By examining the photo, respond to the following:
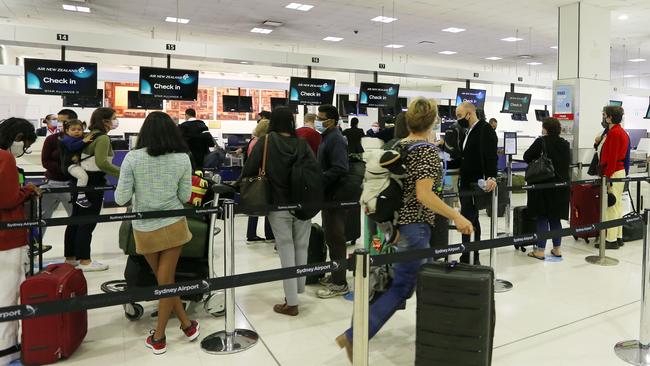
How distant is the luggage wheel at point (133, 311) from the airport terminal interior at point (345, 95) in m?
0.02

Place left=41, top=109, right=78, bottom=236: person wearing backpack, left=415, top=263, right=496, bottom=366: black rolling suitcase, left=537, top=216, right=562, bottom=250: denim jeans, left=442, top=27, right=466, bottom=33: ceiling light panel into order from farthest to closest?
1. left=442, top=27, right=466, bottom=33: ceiling light panel
2. left=537, top=216, right=562, bottom=250: denim jeans
3. left=41, top=109, right=78, bottom=236: person wearing backpack
4. left=415, top=263, right=496, bottom=366: black rolling suitcase

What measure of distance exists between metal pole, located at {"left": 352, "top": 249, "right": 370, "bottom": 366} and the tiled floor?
623 millimetres

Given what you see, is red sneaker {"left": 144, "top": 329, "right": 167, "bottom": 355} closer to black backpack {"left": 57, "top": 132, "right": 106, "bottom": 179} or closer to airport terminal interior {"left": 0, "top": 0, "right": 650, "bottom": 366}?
airport terminal interior {"left": 0, "top": 0, "right": 650, "bottom": 366}

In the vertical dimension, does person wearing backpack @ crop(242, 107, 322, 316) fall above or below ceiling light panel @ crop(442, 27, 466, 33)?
below

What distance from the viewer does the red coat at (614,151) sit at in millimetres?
5789

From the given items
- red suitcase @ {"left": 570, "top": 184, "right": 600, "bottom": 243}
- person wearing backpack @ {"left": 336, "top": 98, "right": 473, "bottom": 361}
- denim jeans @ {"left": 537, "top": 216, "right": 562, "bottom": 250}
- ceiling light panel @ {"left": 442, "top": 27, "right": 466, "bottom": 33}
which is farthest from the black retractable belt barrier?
ceiling light panel @ {"left": 442, "top": 27, "right": 466, "bottom": 33}

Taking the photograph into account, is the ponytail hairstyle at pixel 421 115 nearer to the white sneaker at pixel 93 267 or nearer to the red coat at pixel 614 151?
the white sneaker at pixel 93 267

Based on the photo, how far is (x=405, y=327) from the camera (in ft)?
11.5

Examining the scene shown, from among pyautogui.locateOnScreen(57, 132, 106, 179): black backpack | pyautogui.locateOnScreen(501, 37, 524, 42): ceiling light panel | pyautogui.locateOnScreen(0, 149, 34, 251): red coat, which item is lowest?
pyautogui.locateOnScreen(0, 149, 34, 251): red coat

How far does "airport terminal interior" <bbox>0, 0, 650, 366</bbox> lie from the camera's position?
3.33 metres

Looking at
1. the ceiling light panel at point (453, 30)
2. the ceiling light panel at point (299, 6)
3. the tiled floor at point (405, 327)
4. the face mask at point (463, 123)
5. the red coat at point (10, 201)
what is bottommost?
the tiled floor at point (405, 327)

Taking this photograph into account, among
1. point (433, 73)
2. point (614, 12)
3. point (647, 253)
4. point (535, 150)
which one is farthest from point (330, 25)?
point (647, 253)

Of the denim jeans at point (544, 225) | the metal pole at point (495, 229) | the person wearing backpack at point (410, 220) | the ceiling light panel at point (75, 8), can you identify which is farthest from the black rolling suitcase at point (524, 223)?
the ceiling light panel at point (75, 8)

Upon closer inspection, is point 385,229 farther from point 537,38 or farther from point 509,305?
point 537,38
